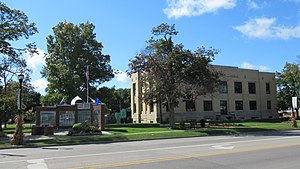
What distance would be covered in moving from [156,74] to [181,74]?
242 cm

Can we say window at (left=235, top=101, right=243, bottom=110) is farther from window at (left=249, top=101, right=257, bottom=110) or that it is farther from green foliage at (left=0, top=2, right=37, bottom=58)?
green foliage at (left=0, top=2, right=37, bottom=58)

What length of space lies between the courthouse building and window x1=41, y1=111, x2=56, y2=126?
17611 millimetres

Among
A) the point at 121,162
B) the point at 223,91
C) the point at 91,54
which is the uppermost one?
the point at 91,54

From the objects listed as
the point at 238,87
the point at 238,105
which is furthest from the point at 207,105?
the point at 238,87

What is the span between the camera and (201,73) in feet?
97.1

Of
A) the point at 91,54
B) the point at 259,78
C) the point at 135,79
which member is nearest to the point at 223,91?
the point at 259,78

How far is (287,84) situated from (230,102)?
Answer: 12.6 m

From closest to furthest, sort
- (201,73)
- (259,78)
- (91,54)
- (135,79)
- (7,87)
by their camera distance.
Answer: (201,73), (7,87), (91,54), (135,79), (259,78)

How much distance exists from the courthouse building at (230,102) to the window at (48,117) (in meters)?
17.6

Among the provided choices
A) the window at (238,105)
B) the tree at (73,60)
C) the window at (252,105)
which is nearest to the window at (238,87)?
the window at (238,105)

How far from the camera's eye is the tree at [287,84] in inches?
2218

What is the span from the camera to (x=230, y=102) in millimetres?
56000

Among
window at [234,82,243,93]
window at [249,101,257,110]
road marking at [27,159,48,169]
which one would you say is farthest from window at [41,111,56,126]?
window at [249,101,257,110]

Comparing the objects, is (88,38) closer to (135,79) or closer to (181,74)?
(135,79)
